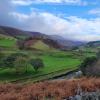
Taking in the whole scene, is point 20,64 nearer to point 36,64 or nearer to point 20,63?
point 20,63

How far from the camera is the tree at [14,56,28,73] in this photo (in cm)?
8618

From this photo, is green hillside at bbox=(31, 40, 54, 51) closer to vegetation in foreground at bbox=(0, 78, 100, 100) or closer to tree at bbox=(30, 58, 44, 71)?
tree at bbox=(30, 58, 44, 71)

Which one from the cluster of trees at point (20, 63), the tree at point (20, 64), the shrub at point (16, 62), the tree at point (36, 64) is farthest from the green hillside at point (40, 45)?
the tree at point (20, 64)

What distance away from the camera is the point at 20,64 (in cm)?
8844

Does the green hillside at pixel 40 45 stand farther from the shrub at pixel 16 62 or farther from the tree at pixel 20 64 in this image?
the tree at pixel 20 64

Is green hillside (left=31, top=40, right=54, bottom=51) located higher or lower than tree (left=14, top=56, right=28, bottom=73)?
higher

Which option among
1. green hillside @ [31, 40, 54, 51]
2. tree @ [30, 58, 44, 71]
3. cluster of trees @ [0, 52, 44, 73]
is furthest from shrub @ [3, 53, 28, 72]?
green hillside @ [31, 40, 54, 51]

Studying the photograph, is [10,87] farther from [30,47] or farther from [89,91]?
[30,47]

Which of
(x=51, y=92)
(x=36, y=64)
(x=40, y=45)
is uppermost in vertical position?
(x=51, y=92)

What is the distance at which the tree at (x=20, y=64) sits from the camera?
3393 inches

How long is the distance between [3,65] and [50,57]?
33400 millimetres

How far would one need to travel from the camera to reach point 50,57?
123 meters

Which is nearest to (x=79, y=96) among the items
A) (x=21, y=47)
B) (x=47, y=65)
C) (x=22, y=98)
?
(x=22, y=98)

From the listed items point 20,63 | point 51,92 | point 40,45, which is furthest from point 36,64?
point 40,45
